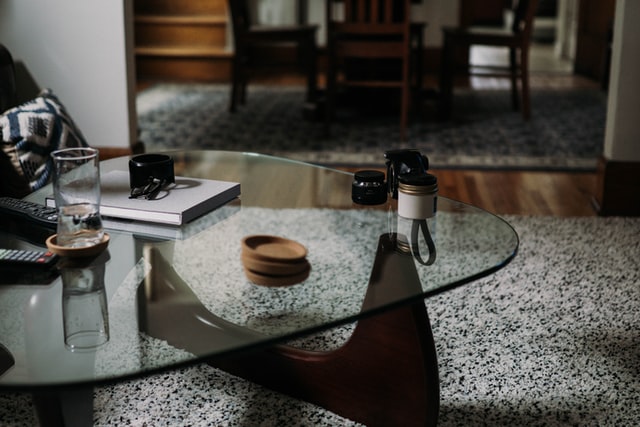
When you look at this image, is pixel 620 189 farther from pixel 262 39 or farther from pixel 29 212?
pixel 262 39

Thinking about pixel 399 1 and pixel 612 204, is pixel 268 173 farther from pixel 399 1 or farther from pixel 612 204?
pixel 399 1

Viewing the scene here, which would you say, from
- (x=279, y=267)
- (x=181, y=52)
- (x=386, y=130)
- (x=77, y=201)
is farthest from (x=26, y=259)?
(x=181, y=52)

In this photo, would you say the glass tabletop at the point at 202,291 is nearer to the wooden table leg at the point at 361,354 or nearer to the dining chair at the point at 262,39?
the wooden table leg at the point at 361,354

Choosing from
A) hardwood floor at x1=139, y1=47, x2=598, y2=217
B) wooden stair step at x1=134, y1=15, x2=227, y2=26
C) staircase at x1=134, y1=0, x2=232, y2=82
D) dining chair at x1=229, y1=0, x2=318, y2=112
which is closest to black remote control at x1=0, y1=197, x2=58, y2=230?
hardwood floor at x1=139, y1=47, x2=598, y2=217

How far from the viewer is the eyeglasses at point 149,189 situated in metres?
1.55

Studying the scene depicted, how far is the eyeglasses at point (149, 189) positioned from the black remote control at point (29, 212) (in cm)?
16

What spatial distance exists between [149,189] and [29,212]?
23cm

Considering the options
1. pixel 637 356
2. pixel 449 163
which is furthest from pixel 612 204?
pixel 637 356

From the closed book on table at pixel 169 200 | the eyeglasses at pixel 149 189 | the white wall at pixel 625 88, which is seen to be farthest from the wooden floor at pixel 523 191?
the eyeglasses at pixel 149 189

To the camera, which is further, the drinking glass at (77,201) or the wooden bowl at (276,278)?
the wooden bowl at (276,278)

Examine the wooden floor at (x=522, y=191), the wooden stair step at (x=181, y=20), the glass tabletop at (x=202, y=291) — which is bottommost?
the wooden floor at (x=522, y=191)

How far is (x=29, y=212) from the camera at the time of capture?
1.50m

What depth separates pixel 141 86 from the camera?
5719 millimetres

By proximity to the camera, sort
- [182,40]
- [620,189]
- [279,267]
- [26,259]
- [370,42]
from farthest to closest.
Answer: [182,40]
[370,42]
[620,189]
[279,267]
[26,259]
